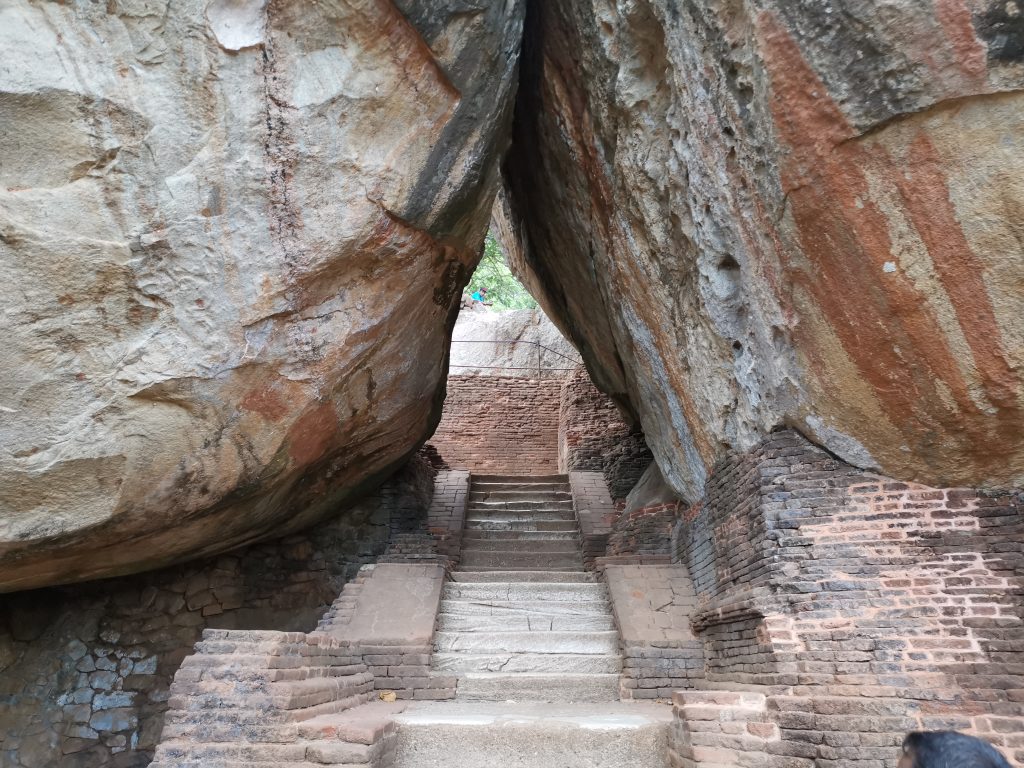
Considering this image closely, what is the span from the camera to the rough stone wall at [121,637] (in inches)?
235

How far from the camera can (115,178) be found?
13.3 ft

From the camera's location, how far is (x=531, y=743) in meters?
3.90

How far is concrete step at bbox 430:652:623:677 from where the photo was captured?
17.1 ft

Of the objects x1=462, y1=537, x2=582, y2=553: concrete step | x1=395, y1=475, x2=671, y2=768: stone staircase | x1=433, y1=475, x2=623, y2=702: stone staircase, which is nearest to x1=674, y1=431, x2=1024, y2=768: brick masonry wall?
x1=395, y1=475, x2=671, y2=768: stone staircase

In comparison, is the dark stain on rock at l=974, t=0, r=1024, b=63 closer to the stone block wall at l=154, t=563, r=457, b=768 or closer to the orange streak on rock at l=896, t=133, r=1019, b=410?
the orange streak on rock at l=896, t=133, r=1019, b=410

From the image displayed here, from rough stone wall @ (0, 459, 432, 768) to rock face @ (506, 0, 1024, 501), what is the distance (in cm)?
Result: 466

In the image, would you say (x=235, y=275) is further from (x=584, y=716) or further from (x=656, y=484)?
(x=656, y=484)

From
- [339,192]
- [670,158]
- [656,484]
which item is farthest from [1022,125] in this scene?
[656,484]

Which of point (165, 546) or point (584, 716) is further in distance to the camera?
point (165, 546)

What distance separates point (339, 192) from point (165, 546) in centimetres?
311

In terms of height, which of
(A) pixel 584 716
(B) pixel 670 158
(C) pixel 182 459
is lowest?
(A) pixel 584 716

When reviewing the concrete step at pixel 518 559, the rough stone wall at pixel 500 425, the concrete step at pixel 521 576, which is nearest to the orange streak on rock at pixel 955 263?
the concrete step at pixel 521 576

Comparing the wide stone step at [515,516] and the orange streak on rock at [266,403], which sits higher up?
the wide stone step at [515,516]

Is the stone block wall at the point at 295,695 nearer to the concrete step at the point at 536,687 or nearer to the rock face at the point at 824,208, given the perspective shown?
the concrete step at the point at 536,687
